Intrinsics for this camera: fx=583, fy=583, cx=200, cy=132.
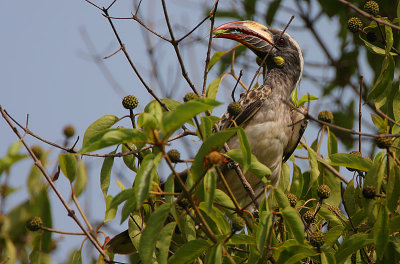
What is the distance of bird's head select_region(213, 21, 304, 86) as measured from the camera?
14.1ft

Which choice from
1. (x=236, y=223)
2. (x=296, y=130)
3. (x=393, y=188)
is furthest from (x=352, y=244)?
(x=296, y=130)

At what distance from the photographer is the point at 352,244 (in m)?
2.44

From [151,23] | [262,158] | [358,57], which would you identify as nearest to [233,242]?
[262,158]

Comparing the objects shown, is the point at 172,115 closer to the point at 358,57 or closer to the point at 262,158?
the point at 262,158

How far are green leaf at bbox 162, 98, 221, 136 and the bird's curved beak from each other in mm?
2484

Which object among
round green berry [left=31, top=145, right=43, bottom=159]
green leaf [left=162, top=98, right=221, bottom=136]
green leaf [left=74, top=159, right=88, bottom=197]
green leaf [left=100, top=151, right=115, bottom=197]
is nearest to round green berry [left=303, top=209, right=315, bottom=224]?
green leaf [left=100, top=151, right=115, bottom=197]

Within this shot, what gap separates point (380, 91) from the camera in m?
2.90

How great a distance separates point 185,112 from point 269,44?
2.81 m

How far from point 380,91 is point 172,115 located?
148cm

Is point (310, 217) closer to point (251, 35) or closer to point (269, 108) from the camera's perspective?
point (269, 108)

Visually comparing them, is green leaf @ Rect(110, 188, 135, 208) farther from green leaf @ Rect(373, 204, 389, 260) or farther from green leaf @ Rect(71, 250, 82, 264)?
green leaf @ Rect(373, 204, 389, 260)

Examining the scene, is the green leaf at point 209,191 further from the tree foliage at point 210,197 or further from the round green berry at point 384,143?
the round green berry at point 384,143

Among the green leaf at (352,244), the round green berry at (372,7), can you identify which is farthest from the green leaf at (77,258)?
the round green berry at (372,7)

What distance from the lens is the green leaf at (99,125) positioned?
2615 millimetres
